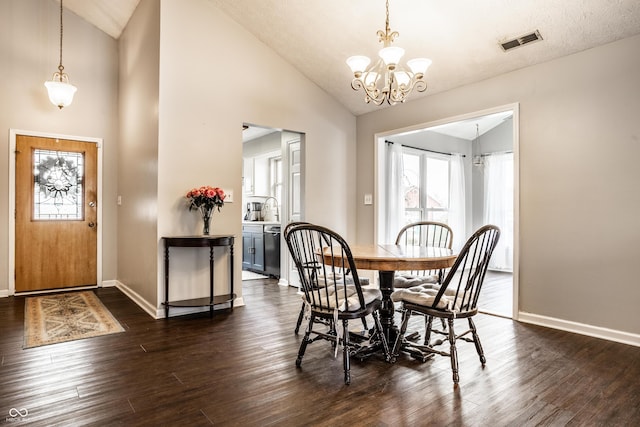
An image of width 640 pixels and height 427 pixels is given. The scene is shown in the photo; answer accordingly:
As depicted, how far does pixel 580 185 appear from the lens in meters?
3.29

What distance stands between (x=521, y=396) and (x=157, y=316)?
3.07 meters

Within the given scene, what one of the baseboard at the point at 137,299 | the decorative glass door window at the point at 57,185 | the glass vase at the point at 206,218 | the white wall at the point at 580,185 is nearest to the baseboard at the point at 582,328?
the white wall at the point at 580,185

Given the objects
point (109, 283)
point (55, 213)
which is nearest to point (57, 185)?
point (55, 213)

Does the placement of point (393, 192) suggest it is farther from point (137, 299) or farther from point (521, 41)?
point (137, 299)

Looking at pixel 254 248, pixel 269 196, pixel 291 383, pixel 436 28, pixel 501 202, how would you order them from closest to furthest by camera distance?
pixel 291 383 → pixel 436 28 → pixel 254 248 → pixel 501 202 → pixel 269 196

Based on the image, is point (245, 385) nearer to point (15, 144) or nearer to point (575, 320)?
point (575, 320)

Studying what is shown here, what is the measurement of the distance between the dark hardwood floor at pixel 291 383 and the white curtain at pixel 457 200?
3730mm

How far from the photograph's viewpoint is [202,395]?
6.91 ft

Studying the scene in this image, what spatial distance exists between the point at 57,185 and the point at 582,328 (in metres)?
6.02

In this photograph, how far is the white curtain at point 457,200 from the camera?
22.6 feet

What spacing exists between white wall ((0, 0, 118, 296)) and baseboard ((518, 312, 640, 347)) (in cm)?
516

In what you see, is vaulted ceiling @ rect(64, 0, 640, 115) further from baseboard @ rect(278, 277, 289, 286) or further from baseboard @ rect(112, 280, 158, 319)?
baseboard @ rect(112, 280, 158, 319)

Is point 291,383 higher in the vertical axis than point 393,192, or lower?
lower

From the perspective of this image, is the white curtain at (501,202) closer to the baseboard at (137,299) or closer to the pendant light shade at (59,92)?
the baseboard at (137,299)
